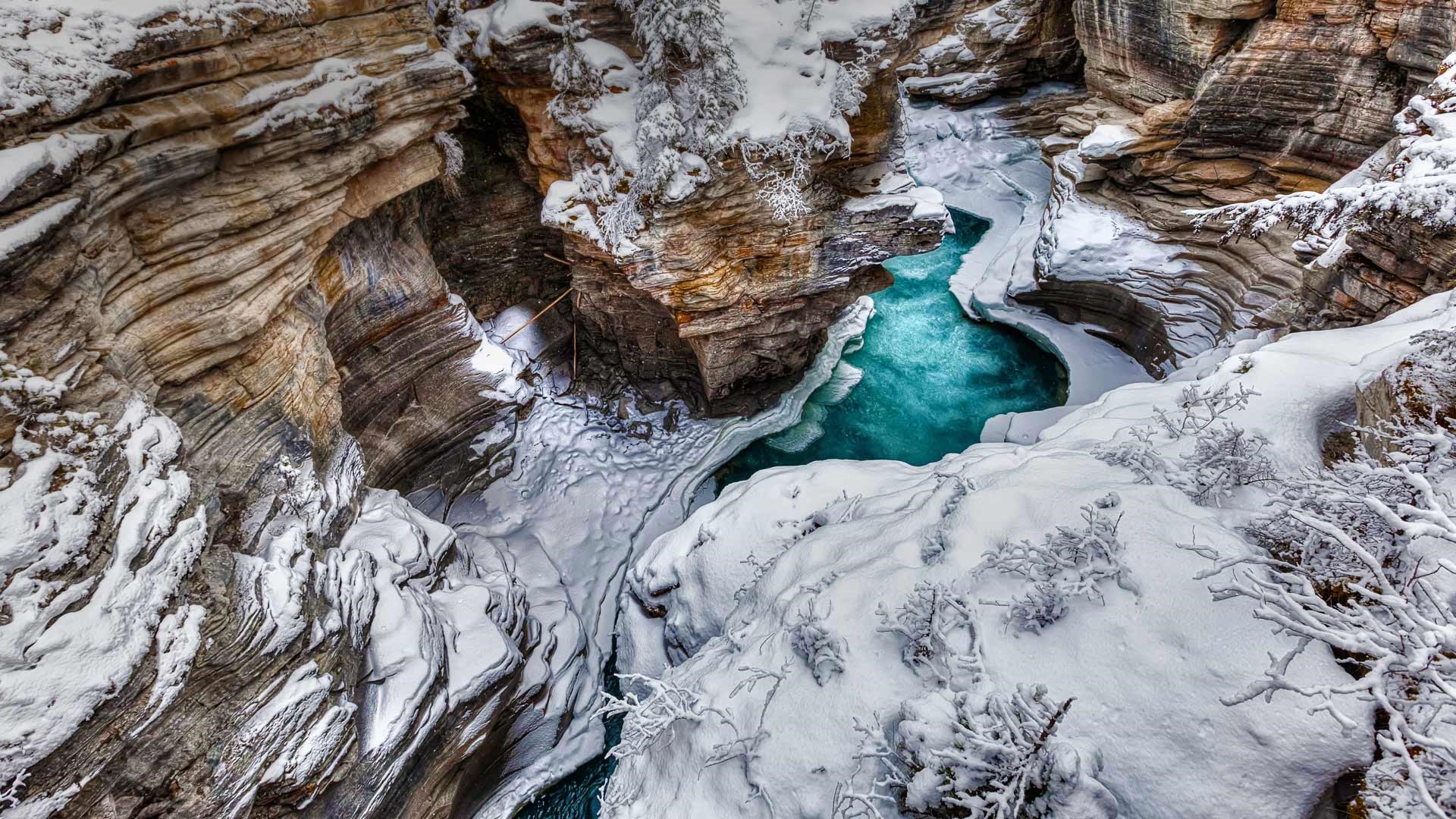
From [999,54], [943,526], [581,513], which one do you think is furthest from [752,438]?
[999,54]

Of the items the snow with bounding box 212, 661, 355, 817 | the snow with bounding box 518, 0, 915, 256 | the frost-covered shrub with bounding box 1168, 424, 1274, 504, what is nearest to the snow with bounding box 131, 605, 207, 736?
the snow with bounding box 212, 661, 355, 817

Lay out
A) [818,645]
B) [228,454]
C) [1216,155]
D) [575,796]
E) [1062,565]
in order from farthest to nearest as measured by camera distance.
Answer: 1. [1216,155]
2. [575,796]
3. [228,454]
4. [818,645]
5. [1062,565]

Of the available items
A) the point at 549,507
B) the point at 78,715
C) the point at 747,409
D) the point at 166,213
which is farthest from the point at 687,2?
the point at 78,715

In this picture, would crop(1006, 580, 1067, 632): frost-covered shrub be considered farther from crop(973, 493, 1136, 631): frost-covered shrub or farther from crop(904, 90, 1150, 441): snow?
crop(904, 90, 1150, 441): snow

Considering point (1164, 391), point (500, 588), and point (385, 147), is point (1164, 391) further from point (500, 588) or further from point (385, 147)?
point (385, 147)

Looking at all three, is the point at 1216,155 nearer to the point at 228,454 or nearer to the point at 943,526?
the point at 943,526

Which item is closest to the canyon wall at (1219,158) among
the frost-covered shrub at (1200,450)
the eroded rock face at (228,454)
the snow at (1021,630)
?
the snow at (1021,630)
